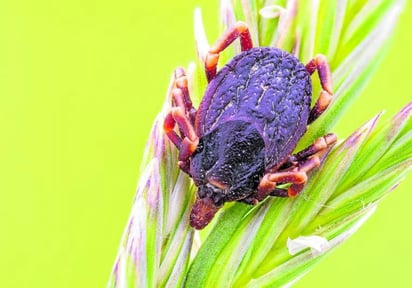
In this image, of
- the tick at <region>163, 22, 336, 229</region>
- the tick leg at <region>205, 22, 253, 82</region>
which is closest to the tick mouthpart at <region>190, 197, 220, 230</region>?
the tick at <region>163, 22, 336, 229</region>

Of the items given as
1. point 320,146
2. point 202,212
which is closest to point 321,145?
point 320,146

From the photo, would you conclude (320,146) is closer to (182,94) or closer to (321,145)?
(321,145)

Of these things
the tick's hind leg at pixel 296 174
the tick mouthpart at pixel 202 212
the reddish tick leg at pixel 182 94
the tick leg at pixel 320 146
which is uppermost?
the reddish tick leg at pixel 182 94

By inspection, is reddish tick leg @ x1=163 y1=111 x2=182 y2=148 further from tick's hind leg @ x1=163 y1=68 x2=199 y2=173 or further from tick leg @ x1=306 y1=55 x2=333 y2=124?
tick leg @ x1=306 y1=55 x2=333 y2=124

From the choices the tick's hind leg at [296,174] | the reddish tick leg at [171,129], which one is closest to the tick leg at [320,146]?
the tick's hind leg at [296,174]

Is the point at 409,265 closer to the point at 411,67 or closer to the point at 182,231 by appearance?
the point at 411,67

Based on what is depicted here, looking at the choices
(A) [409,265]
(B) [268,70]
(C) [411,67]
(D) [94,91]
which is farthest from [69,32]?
(B) [268,70]

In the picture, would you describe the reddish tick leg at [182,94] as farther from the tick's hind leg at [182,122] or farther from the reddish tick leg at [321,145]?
the reddish tick leg at [321,145]

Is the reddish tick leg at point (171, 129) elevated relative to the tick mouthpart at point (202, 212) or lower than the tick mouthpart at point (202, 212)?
elevated
